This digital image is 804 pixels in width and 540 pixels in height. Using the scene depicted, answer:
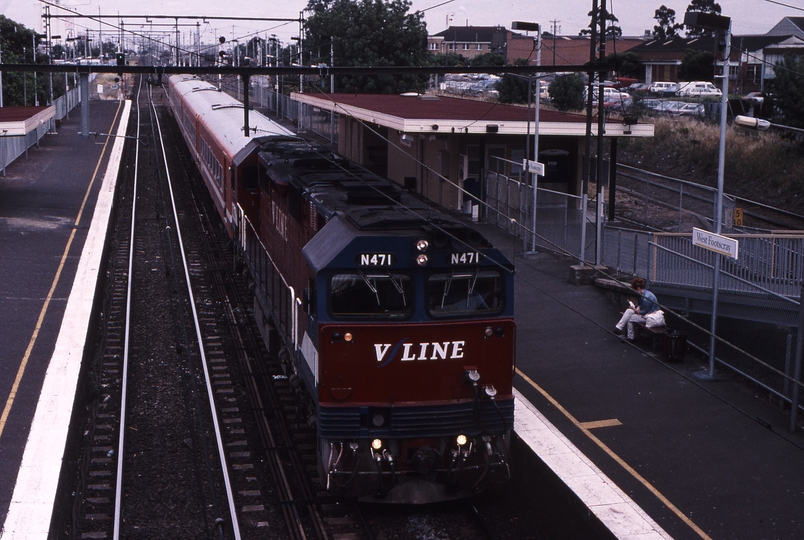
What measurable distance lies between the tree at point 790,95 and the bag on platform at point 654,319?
2367cm

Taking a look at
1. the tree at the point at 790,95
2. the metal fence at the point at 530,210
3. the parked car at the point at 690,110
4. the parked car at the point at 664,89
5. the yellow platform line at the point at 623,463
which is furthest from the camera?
the parked car at the point at 664,89

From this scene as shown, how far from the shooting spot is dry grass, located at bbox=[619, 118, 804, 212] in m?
34.1

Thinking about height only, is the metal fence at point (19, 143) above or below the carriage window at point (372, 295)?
above

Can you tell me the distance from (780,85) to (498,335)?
30892 mm

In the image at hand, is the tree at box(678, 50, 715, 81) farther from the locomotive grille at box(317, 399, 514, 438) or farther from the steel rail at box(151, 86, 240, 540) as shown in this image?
the locomotive grille at box(317, 399, 514, 438)

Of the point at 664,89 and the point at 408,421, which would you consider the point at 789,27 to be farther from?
the point at 408,421

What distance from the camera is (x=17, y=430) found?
10.9 m

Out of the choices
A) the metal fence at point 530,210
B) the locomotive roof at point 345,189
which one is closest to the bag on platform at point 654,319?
the locomotive roof at point 345,189

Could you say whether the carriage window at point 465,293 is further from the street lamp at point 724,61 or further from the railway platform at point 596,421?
the street lamp at point 724,61

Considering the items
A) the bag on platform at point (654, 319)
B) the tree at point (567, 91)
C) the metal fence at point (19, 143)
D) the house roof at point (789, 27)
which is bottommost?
the bag on platform at point (654, 319)

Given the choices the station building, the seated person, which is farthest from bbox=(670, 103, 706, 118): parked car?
the seated person

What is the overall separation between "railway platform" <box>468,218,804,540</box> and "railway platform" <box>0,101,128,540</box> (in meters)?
5.92

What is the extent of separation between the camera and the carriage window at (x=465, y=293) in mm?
9078

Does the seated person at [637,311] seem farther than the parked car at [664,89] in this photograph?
No
